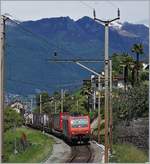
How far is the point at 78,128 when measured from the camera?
205 ft

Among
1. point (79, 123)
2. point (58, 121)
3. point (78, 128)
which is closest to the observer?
point (78, 128)

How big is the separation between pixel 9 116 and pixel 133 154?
206 feet

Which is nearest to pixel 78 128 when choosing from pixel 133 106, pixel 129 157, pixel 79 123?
pixel 79 123

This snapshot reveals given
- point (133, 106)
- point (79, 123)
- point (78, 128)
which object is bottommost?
point (78, 128)

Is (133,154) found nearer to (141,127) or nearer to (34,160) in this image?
(34,160)

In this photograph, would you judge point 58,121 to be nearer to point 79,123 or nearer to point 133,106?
point 79,123

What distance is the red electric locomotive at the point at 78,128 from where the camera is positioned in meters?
62.2

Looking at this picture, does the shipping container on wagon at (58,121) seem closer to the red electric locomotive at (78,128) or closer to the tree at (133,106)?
the red electric locomotive at (78,128)

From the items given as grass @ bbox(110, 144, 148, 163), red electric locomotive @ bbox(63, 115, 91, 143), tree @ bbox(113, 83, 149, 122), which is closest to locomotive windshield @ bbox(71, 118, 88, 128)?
red electric locomotive @ bbox(63, 115, 91, 143)

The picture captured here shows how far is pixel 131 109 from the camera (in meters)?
63.1

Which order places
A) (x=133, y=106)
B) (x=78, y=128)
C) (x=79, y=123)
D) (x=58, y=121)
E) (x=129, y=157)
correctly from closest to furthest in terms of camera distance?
(x=129, y=157) < (x=133, y=106) < (x=78, y=128) < (x=79, y=123) < (x=58, y=121)

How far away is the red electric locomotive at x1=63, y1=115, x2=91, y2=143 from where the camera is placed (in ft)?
204

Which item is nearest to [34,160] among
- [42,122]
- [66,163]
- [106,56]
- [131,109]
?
[66,163]

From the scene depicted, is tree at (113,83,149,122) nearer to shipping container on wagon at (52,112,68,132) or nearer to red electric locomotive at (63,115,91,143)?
red electric locomotive at (63,115,91,143)
